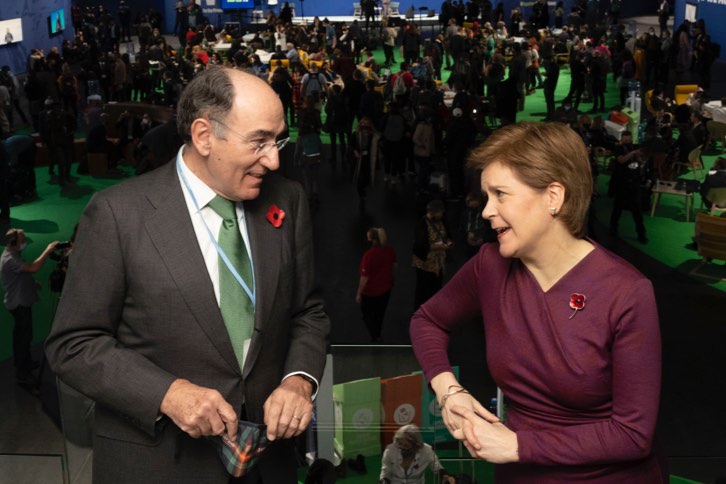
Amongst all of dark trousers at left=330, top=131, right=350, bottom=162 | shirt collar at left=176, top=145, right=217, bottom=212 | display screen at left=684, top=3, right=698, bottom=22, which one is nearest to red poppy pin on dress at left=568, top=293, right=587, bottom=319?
shirt collar at left=176, top=145, right=217, bottom=212

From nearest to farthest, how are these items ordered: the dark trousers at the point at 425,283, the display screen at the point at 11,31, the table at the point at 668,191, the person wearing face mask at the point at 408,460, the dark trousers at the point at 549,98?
the person wearing face mask at the point at 408,460
the dark trousers at the point at 425,283
the table at the point at 668,191
the dark trousers at the point at 549,98
the display screen at the point at 11,31

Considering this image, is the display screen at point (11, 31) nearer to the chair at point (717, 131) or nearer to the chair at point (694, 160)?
the chair at point (717, 131)

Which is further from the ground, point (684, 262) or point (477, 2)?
point (477, 2)

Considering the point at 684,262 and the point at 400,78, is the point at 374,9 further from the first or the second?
the point at 684,262

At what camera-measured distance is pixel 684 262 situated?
12.7m

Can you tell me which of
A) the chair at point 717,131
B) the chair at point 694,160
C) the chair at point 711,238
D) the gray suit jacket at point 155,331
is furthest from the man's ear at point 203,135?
A: the chair at point 717,131

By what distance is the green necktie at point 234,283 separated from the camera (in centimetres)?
246

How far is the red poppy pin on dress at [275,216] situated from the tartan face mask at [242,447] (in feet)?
1.62

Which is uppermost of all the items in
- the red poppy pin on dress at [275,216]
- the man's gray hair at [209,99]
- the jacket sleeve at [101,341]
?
the man's gray hair at [209,99]

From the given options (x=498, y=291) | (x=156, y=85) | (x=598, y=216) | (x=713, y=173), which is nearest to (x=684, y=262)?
(x=713, y=173)

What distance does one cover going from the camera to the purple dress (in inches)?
88.3

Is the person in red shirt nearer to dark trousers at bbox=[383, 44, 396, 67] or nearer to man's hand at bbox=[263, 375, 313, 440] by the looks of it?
man's hand at bbox=[263, 375, 313, 440]

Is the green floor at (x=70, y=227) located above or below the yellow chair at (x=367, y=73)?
below

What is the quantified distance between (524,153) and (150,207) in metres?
0.87
